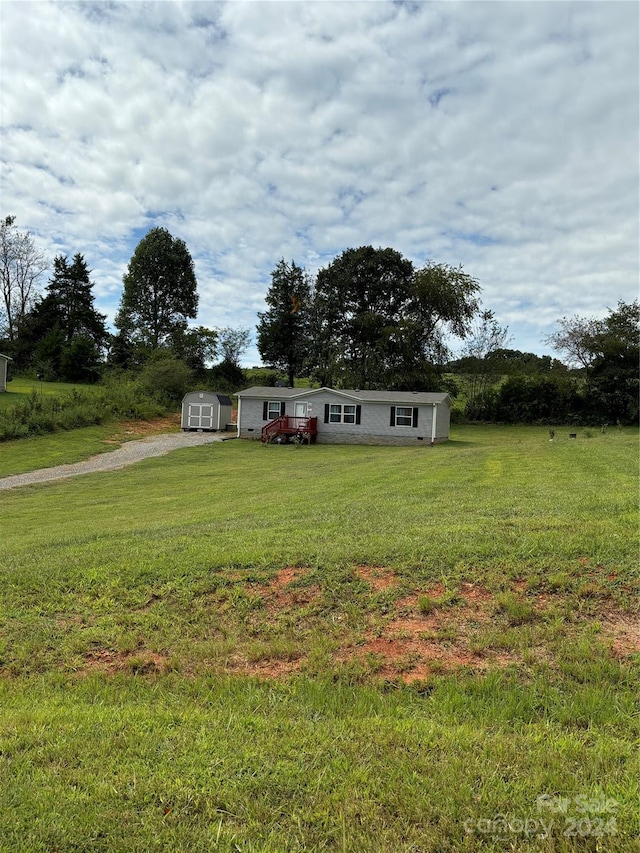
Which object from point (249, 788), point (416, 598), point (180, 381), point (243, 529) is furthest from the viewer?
point (180, 381)

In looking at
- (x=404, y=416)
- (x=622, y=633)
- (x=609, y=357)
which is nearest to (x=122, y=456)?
(x=404, y=416)

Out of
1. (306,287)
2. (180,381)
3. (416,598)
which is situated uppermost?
(306,287)

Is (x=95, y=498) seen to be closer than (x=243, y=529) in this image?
No

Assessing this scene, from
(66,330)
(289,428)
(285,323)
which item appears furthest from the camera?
(66,330)

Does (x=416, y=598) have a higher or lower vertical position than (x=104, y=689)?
higher

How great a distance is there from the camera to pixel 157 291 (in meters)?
51.4

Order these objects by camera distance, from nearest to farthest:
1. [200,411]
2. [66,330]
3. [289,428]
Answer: [289,428]
[200,411]
[66,330]

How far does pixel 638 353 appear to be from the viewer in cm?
3612

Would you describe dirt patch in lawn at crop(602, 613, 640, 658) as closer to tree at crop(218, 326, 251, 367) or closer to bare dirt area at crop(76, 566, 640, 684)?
bare dirt area at crop(76, 566, 640, 684)

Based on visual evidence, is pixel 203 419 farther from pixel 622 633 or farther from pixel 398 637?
pixel 622 633

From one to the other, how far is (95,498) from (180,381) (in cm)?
2796

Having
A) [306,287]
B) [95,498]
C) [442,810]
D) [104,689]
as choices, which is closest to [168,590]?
[104,689]

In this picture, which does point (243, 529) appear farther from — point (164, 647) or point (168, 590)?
point (164, 647)

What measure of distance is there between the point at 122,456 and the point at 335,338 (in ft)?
86.6
